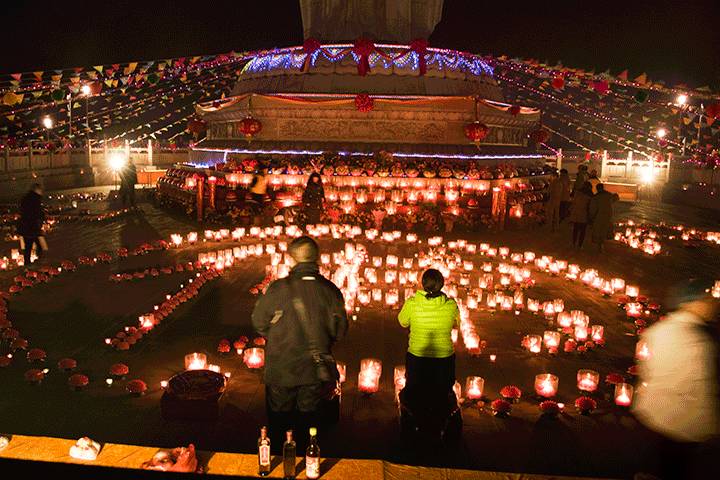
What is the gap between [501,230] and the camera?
58.1 ft

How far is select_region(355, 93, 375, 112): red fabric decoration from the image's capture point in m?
21.2

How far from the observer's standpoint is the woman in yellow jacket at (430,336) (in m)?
5.16

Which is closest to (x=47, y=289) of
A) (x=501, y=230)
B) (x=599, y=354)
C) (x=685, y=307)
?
(x=599, y=354)

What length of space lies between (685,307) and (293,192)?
15265mm

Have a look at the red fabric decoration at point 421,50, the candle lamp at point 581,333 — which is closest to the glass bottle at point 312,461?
the candle lamp at point 581,333

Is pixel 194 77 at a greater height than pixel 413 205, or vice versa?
pixel 194 77

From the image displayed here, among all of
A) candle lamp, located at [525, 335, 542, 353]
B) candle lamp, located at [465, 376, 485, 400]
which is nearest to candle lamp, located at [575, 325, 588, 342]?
candle lamp, located at [525, 335, 542, 353]

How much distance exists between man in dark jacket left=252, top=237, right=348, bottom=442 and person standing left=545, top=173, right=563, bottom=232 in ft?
46.1

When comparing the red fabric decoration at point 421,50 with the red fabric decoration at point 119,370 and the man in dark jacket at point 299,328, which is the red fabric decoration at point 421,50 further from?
the man in dark jacket at point 299,328

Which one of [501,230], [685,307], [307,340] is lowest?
[501,230]

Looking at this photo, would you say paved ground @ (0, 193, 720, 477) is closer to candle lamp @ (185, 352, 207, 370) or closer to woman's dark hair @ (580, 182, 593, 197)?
candle lamp @ (185, 352, 207, 370)

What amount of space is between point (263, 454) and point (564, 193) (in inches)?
602

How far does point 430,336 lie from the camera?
17.1ft

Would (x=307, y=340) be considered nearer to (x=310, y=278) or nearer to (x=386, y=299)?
(x=310, y=278)
